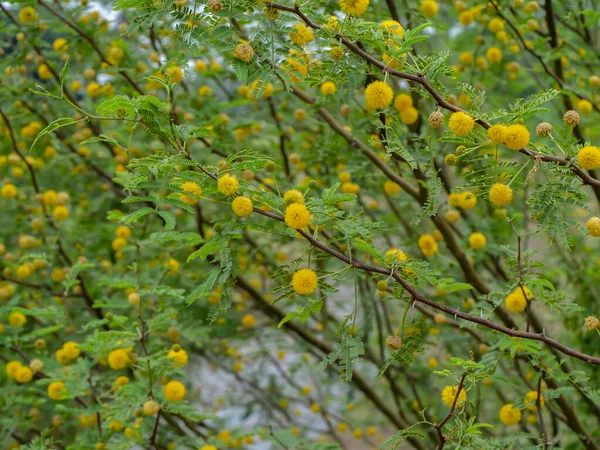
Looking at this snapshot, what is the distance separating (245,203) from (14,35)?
1.98m

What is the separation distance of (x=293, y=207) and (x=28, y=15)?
2065 millimetres

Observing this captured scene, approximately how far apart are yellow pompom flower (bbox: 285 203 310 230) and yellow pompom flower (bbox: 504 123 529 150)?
49cm

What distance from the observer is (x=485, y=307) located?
190 cm

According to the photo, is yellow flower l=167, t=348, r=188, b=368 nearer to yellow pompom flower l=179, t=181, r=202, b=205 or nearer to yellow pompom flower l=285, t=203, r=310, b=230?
yellow pompom flower l=179, t=181, r=202, b=205

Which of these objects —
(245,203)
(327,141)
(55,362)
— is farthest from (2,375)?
(245,203)

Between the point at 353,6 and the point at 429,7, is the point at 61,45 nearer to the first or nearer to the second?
the point at 429,7

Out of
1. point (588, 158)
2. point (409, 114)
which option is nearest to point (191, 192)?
point (588, 158)

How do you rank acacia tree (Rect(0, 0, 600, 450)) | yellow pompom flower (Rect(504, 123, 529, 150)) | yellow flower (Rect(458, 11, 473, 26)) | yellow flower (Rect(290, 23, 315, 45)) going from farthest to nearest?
yellow flower (Rect(458, 11, 473, 26))
yellow flower (Rect(290, 23, 315, 45))
acacia tree (Rect(0, 0, 600, 450))
yellow pompom flower (Rect(504, 123, 529, 150))

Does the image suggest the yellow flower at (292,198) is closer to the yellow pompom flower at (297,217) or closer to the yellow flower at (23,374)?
the yellow pompom flower at (297,217)

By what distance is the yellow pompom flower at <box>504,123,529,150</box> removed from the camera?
1.43 meters

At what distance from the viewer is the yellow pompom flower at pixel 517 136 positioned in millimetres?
1428

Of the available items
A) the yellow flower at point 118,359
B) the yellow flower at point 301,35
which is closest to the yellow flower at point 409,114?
the yellow flower at point 301,35

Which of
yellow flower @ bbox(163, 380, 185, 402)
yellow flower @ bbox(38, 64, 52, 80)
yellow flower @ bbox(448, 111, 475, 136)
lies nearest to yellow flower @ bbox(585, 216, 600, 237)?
yellow flower @ bbox(448, 111, 475, 136)

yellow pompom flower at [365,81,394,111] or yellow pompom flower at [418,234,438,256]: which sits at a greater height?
yellow pompom flower at [418,234,438,256]
